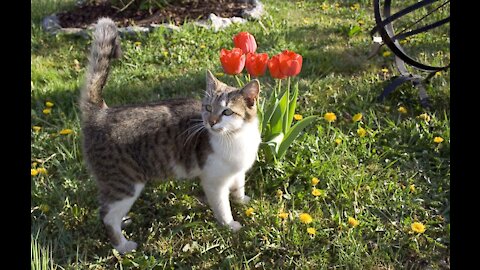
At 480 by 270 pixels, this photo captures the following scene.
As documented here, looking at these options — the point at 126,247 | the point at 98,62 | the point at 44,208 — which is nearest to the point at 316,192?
the point at 126,247

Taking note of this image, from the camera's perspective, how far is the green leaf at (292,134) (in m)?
2.77

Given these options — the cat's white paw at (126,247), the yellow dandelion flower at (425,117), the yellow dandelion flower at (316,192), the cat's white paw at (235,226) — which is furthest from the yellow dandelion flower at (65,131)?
the yellow dandelion flower at (425,117)

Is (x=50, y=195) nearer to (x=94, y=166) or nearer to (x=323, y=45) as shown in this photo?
(x=94, y=166)

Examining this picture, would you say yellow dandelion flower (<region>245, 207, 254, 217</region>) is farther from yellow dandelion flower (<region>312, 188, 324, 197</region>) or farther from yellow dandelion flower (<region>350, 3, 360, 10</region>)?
yellow dandelion flower (<region>350, 3, 360, 10</region>)

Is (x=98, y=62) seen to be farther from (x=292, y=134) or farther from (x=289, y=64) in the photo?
(x=292, y=134)

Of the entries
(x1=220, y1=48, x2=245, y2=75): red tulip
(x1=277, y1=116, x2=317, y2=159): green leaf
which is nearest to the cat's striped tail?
(x1=220, y1=48, x2=245, y2=75): red tulip

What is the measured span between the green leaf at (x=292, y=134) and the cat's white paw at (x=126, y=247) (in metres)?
1.07

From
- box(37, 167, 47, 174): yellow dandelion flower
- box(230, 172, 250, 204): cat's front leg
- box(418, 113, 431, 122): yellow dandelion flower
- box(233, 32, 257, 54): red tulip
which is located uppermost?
box(233, 32, 257, 54): red tulip

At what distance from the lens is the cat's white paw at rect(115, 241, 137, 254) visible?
2.50m

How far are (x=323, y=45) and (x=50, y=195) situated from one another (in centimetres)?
318

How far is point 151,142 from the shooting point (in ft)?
8.08

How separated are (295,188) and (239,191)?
0.36 metres

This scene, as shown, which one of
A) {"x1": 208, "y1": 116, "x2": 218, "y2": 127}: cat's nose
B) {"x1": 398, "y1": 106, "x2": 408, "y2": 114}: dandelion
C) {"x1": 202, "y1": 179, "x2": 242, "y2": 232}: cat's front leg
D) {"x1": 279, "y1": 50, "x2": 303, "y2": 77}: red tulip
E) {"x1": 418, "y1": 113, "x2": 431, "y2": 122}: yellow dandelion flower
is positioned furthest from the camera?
{"x1": 398, "y1": 106, "x2": 408, "y2": 114}: dandelion
